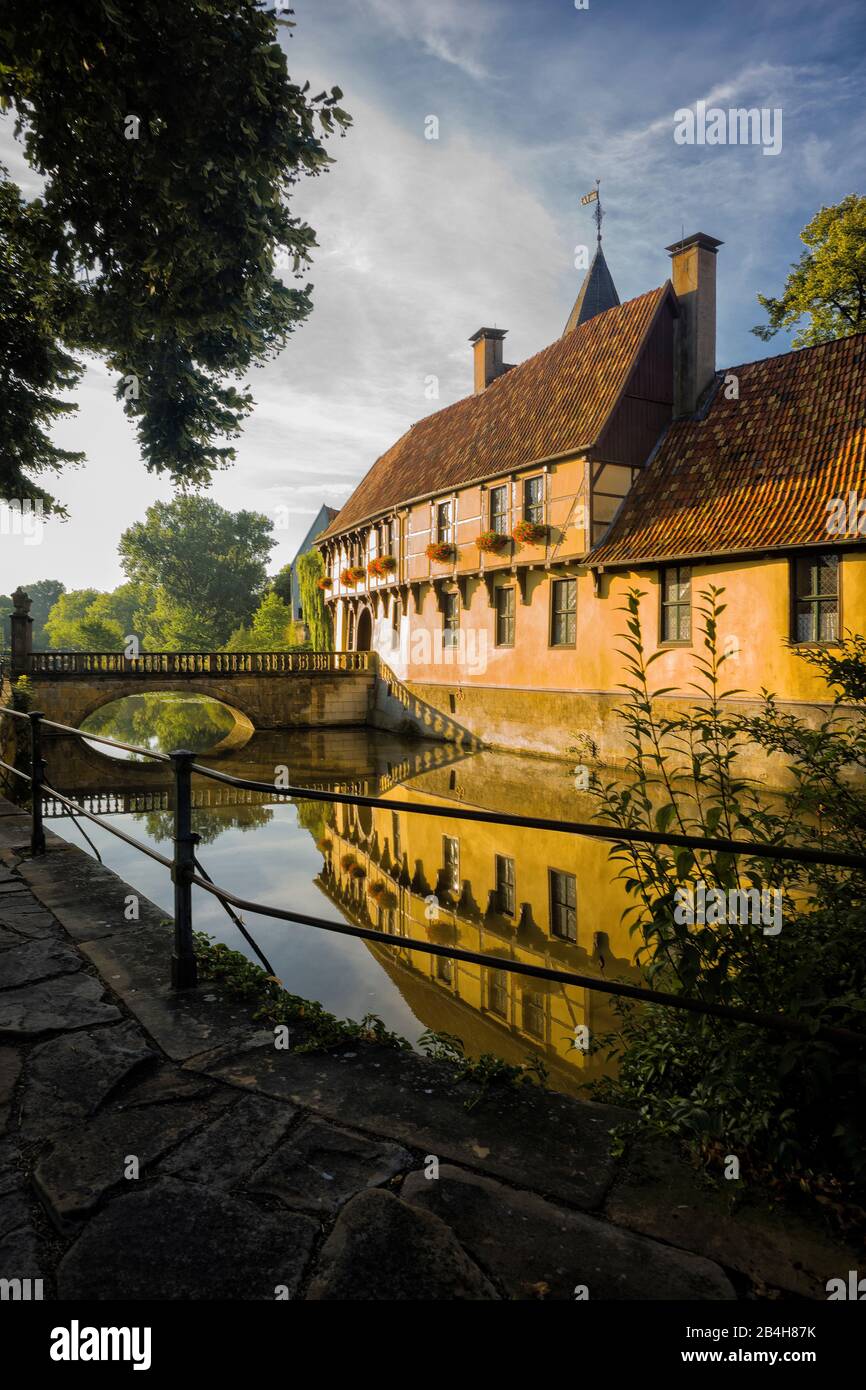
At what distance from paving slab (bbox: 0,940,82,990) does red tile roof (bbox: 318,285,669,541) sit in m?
15.8

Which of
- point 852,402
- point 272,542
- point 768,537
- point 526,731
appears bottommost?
point 526,731

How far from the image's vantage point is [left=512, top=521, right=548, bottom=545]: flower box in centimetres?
1827

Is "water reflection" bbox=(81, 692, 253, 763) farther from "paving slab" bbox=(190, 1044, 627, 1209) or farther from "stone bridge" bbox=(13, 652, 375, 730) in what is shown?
"paving slab" bbox=(190, 1044, 627, 1209)

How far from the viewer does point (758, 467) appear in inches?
591

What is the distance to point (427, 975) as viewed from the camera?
23.8 feet

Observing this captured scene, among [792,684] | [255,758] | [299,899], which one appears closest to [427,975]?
[299,899]

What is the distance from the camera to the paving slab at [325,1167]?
2002 millimetres

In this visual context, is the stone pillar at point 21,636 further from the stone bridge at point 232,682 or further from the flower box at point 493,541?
the flower box at point 493,541

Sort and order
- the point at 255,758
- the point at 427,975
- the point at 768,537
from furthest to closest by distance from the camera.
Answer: the point at 255,758
the point at 768,537
the point at 427,975

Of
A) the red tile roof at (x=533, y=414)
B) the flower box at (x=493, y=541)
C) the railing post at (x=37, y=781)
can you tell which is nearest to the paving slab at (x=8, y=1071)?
the railing post at (x=37, y=781)

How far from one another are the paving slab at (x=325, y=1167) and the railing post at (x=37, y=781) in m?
3.81

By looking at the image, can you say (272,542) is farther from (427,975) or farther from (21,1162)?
(21,1162)

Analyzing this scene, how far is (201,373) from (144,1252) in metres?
10.4

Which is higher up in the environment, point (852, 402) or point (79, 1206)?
point (852, 402)
